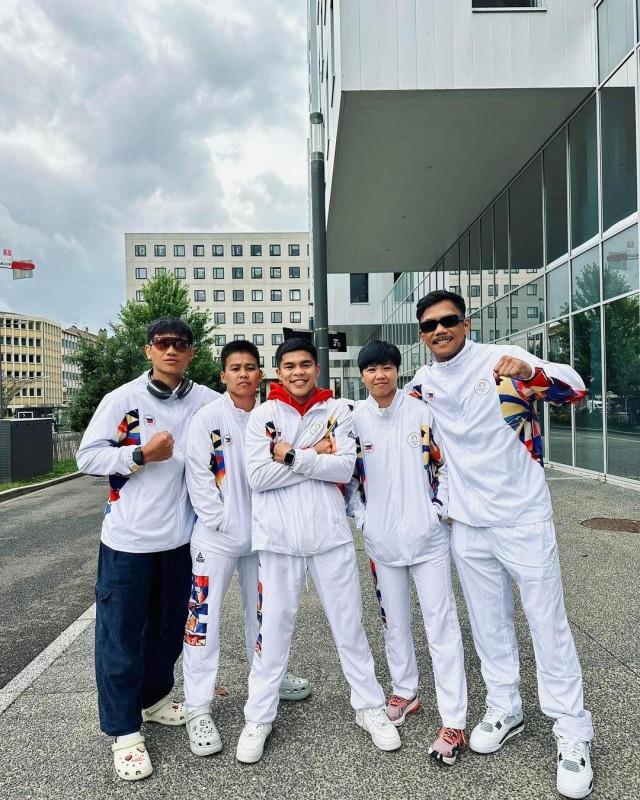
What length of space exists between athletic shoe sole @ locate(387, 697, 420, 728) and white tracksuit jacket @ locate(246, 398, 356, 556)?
935 mm

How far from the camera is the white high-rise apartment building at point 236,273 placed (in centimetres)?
8769

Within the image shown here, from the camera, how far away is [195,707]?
296cm

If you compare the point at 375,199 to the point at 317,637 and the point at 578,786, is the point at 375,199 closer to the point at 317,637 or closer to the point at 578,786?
the point at 317,637

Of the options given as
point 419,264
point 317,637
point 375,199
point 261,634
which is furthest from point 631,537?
point 419,264

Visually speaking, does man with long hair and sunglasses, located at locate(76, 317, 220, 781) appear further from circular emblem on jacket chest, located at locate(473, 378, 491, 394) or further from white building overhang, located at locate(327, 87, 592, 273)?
white building overhang, located at locate(327, 87, 592, 273)

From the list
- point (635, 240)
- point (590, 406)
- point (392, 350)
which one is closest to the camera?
point (392, 350)

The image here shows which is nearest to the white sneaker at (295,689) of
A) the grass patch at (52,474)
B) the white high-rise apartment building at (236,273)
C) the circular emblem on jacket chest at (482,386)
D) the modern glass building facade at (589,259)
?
the circular emblem on jacket chest at (482,386)

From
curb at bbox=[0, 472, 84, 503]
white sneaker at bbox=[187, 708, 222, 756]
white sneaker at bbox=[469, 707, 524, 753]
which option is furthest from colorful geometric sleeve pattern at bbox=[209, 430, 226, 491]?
curb at bbox=[0, 472, 84, 503]

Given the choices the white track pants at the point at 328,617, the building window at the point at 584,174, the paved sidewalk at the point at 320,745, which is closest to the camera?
the paved sidewalk at the point at 320,745

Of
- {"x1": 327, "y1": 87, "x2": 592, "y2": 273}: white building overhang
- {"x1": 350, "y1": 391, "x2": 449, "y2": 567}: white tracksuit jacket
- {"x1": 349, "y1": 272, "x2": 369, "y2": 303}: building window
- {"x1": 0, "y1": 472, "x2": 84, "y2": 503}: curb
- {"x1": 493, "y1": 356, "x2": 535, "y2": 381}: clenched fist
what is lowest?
{"x1": 0, "y1": 472, "x2": 84, "y2": 503}: curb

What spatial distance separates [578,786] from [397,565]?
1.13 meters

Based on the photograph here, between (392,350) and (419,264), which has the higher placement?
(419,264)

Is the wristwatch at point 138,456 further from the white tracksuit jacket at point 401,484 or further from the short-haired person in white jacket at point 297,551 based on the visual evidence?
the white tracksuit jacket at point 401,484

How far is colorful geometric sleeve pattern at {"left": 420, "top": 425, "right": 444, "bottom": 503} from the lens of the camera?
3090 millimetres
